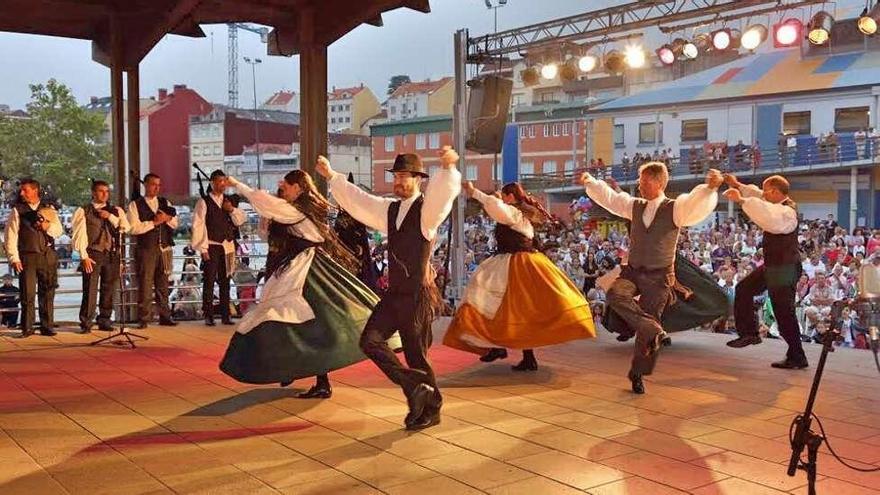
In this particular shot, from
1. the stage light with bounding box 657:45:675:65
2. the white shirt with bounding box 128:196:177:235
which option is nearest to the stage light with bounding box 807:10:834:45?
the stage light with bounding box 657:45:675:65

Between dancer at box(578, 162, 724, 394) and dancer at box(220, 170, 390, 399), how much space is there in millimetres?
1711

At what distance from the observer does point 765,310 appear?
987cm

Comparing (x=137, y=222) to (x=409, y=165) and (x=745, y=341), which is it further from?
(x=745, y=341)

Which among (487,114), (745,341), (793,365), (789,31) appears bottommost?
(793,365)

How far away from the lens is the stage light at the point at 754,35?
395 inches

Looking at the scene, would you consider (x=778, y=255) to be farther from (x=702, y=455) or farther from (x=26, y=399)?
(x=26, y=399)

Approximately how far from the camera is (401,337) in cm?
457

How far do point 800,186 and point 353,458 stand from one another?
51.5ft

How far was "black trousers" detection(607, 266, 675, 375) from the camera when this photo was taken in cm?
545

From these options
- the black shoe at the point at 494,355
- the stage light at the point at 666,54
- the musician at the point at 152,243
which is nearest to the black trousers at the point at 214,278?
the musician at the point at 152,243

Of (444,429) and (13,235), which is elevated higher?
(13,235)

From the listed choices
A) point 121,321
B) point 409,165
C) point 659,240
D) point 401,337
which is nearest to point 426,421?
point 401,337

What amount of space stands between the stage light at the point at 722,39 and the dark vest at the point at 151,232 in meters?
6.89

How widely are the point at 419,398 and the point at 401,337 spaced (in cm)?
35
